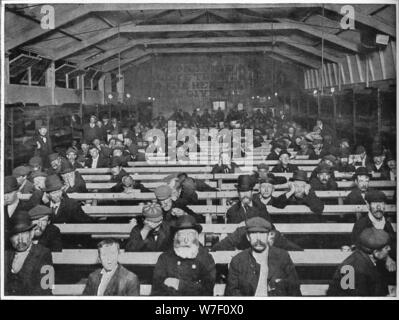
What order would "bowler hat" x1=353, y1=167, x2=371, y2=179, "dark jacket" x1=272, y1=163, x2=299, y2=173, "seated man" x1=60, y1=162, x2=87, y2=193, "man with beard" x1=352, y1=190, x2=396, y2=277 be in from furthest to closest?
"dark jacket" x1=272, y1=163, x2=299, y2=173
"seated man" x1=60, y1=162, x2=87, y2=193
"bowler hat" x1=353, y1=167, x2=371, y2=179
"man with beard" x1=352, y1=190, x2=396, y2=277

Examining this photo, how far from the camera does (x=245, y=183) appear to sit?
4004 millimetres

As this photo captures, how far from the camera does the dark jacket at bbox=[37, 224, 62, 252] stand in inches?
137

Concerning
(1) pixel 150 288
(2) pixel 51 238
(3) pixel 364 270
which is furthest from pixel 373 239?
(2) pixel 51 238

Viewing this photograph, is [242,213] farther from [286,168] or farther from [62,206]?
[62,206]

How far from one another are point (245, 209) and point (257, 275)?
75cm

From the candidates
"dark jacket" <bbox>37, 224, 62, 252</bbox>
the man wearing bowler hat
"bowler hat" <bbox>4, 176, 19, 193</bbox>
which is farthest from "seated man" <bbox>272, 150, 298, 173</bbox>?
"bowler hat" <bbox>4, 176, 19, 193</bbox>

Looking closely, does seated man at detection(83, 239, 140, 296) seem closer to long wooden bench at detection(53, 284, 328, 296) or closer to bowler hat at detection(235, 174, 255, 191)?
long wooden bench at detection(53, 284, 328, 296)

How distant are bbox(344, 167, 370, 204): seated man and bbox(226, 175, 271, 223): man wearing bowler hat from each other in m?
0.87

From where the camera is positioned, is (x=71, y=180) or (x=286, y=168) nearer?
(x=71, y=180)

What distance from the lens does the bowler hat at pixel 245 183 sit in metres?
3.97

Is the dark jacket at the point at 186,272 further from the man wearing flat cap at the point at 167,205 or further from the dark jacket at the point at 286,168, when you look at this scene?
the dark jacket at the point at 286,168

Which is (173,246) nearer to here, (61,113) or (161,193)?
(161,193)

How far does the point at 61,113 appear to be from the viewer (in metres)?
6.57
